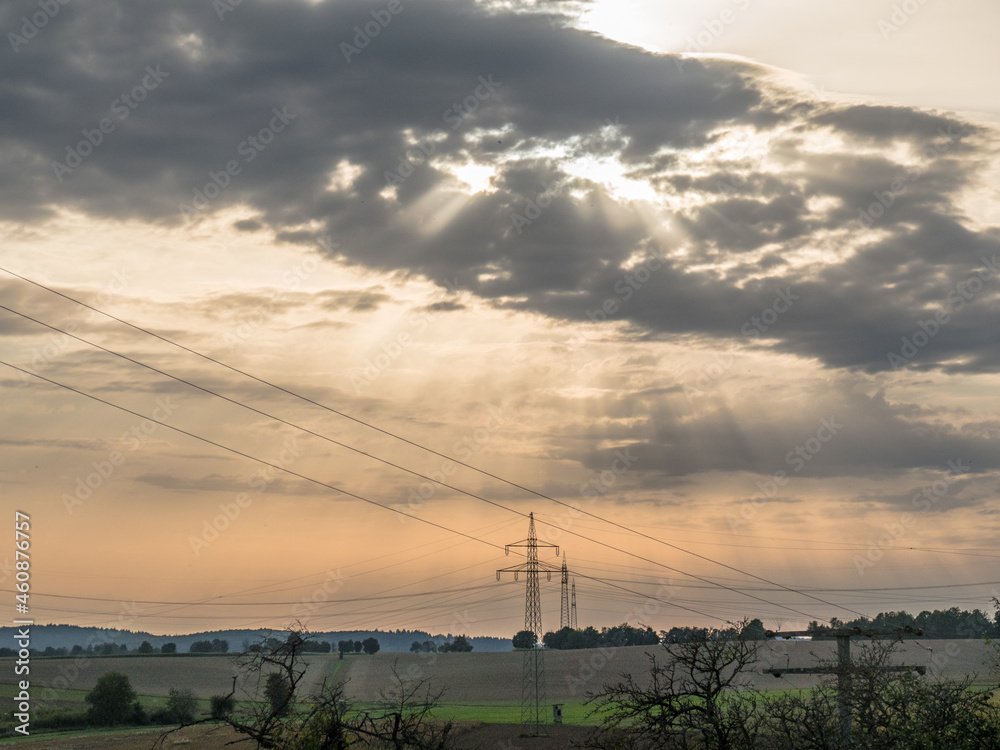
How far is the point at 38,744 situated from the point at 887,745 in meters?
104

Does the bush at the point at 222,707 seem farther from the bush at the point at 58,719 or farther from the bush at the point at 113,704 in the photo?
the bush at the point at 113,704

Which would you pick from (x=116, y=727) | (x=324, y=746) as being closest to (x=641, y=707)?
(x=324, y=746)

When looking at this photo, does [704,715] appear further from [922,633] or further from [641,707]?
[922,633]

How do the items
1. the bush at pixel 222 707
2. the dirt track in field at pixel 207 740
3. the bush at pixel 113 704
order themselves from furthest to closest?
the bush at pixel 113 704 < the dirt track in field at pixel 207 740 < the bush at pixel 222 707

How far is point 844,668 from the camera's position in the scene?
108 feet

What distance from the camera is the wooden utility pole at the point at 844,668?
3067cm

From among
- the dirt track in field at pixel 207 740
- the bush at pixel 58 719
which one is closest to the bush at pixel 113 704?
the bush at pixel 58 719

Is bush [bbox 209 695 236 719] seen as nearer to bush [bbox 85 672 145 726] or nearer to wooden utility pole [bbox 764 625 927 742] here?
wooden utility pole [bbox 764 625 927 742]

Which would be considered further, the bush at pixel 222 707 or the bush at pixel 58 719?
the bush at pixel 58 719

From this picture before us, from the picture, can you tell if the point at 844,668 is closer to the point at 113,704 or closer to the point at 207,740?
the point at 207,740

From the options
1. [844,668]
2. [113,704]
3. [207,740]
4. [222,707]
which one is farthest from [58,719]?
[222,707]

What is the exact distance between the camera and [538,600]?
8925 cm

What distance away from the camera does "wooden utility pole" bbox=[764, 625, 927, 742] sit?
30.7 m

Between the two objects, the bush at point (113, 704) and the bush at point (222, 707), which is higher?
the bush at point (222, 707)
